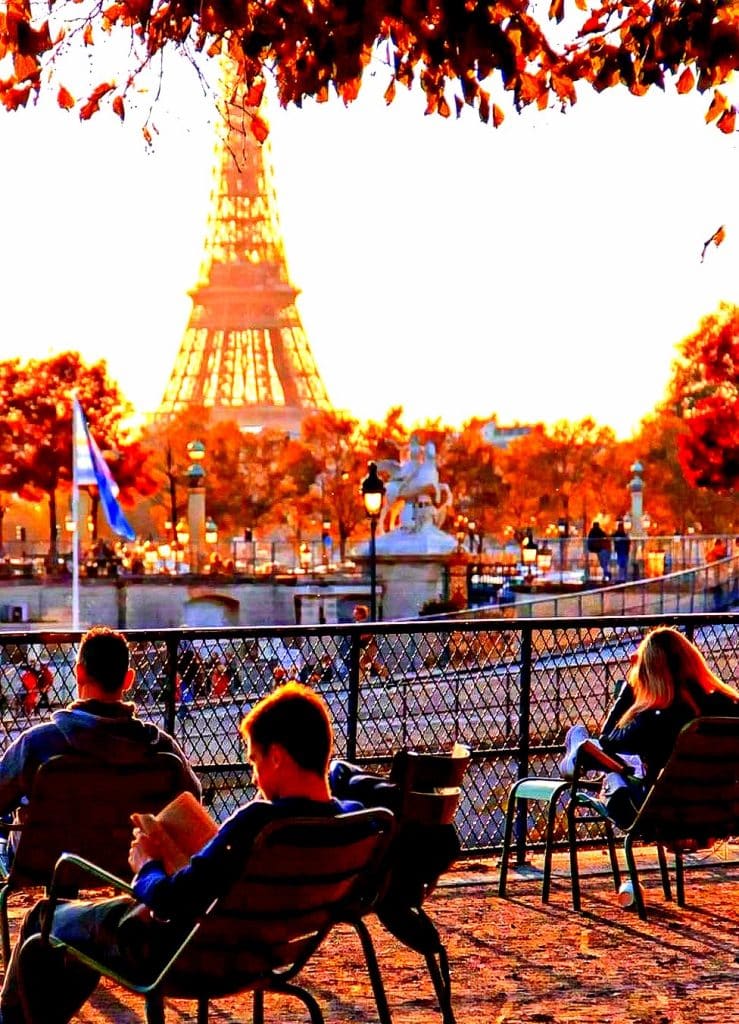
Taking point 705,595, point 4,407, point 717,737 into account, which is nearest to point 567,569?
point 705,595

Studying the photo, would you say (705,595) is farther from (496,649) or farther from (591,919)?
(591,919)

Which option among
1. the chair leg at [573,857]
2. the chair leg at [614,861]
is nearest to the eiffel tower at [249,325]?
the chair leg at [614,861]

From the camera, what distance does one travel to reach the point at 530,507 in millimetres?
A: 128875

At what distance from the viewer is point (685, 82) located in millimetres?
9875

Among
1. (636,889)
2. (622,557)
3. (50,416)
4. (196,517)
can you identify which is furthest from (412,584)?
(636,889)

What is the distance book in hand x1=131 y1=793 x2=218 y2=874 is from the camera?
7246 mm

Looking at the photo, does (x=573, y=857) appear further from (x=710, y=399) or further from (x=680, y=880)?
(x=710, y=399)

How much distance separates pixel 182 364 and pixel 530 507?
4826 centimetres

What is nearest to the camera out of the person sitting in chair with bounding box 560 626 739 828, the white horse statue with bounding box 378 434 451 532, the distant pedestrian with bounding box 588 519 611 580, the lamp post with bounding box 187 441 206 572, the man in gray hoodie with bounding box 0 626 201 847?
the man in gray hoodie with bounding box 0 626 201 847

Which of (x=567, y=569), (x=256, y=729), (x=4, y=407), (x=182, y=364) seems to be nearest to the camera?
(x=256, y=729)

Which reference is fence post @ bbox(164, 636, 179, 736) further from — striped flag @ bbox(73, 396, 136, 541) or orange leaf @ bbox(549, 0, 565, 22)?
striped flag @ bbox(73, 396, 136, 541)

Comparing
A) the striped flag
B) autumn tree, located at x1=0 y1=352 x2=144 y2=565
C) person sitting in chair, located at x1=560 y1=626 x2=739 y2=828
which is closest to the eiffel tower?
autumn tree, located at x1=0 y1=352 x2=144 y2=565

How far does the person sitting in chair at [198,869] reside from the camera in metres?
7.02

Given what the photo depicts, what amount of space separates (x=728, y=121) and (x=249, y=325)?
163 m
